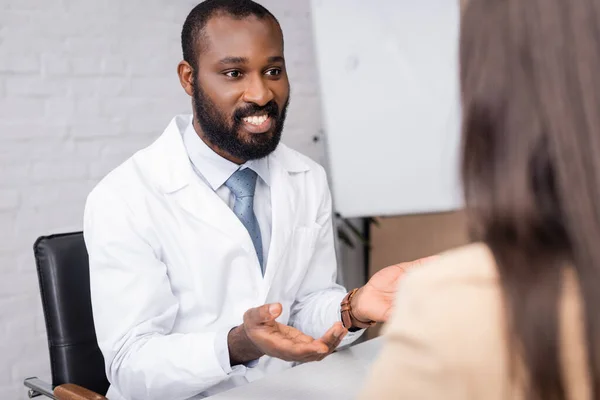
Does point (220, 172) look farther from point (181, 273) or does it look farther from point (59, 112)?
point (59, 112)

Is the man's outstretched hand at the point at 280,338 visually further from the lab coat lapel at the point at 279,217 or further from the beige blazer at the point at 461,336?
the beige blazer at the point at 461,336

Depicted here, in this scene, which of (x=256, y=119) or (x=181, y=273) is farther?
(x=256, y=119)

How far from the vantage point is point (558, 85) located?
54cm

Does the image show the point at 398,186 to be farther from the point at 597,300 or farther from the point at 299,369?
the point at 597,300

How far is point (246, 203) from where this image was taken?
1626mm

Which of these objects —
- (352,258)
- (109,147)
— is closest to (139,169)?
(109,147)

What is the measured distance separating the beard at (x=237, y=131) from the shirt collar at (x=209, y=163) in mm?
21

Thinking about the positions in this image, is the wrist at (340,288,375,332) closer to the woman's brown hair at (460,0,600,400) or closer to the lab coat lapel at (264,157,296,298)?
the lab coat lapel at (264,157,296,298)

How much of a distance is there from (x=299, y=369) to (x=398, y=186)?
1403 mm

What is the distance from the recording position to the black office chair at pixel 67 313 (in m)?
1.46

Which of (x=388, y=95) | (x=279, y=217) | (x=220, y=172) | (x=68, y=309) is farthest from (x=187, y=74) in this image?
(x=388, y=95)

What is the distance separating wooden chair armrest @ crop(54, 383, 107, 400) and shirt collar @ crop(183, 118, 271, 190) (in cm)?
51

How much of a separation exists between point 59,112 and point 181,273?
99cm

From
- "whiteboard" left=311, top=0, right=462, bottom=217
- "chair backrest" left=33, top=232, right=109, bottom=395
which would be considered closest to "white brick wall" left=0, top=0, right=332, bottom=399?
"whiteboard" left=311, top=0, right=462, bottom=217
